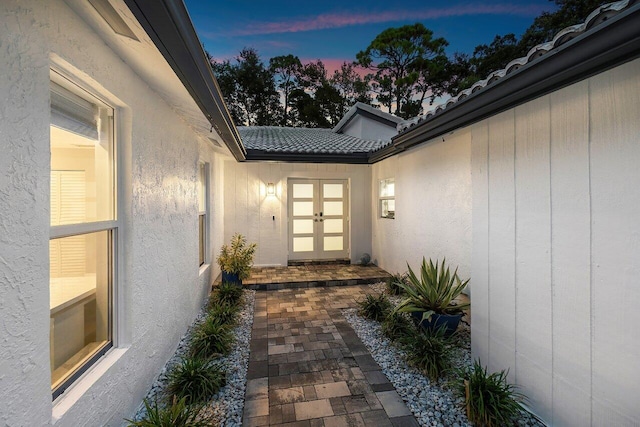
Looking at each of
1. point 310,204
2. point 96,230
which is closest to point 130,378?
point 96,230

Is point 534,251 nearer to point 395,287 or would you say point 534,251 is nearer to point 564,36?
point 564,36

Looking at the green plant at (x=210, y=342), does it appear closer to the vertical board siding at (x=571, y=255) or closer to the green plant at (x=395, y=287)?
the green plant at (x=395, y=287)

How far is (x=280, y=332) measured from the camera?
426cm

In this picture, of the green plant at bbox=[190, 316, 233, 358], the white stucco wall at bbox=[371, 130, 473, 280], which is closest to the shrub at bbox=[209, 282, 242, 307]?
the green plant at bbox=[190, 316, 233, 358]

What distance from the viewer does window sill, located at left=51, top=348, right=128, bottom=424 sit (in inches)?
66.6

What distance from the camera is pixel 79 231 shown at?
1962mm

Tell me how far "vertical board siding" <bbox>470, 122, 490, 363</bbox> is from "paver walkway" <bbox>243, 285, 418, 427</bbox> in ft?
3.74

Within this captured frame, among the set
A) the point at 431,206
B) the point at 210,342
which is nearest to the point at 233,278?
the point at 210,342

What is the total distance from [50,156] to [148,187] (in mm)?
1242

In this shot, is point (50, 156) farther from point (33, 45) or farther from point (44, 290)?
point (44, 290)

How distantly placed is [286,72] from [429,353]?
22.8 metres

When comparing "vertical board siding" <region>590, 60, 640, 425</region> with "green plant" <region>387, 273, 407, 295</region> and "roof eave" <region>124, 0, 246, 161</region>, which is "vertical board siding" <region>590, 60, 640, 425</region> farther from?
"green plant" <region>387, 273, 407, 295</region>

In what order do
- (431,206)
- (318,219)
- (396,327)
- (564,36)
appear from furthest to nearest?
(318,219) < (431,206) < (396,327) < (564,36)


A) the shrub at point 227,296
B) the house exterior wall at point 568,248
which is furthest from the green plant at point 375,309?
the shrub at point 227,296
